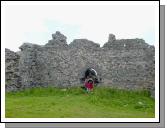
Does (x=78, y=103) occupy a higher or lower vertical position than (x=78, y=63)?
lower

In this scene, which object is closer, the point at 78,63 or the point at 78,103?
the point at 78,103

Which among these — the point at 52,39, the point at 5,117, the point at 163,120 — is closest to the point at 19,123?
the point at 5,117

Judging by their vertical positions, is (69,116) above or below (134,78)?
below

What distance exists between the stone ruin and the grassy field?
0.67m

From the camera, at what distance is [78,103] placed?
18156 millimetres

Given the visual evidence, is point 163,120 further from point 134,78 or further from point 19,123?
point 134,78

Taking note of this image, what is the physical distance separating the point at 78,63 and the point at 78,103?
176 inches

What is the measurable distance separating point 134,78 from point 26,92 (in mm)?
4207

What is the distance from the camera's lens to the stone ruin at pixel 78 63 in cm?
2152

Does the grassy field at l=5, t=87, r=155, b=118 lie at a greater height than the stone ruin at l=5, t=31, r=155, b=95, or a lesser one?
lesser

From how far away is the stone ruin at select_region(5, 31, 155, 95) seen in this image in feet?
70.6

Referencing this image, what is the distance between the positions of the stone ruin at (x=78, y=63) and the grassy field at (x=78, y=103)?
26.4 inches

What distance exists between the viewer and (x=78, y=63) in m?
22.4

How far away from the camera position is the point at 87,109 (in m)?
17.2
